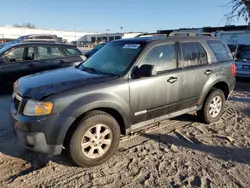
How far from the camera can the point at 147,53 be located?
12.5 feet

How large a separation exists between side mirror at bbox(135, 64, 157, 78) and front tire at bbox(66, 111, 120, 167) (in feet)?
2.58

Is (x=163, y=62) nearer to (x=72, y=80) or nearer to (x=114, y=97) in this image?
(x=114, y=97)

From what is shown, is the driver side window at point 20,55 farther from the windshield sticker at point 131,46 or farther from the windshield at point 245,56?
the windshield at point 245,56

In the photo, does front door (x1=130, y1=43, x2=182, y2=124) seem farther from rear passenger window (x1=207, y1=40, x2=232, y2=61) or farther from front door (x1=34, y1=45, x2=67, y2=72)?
front door (x1=34, y1=45, x2=67, y2=72)

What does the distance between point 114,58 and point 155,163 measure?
185cm

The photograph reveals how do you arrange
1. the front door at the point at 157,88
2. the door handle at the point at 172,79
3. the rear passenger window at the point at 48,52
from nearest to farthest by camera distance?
the front door at the point at 157,88 → the door handle at the point at 172,79 → the rear passenger window at the point at 48,52

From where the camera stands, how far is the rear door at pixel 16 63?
6762 mm

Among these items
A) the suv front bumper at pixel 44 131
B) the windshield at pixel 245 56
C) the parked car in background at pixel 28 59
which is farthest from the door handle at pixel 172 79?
the windshield at pixel 245 56

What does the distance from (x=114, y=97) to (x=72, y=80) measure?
66cm

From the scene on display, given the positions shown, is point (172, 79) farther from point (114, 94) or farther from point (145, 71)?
point (114, 94)

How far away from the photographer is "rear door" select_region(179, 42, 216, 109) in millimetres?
4273

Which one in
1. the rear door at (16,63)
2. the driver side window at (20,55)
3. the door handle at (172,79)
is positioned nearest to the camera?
the door handle at (172,79)

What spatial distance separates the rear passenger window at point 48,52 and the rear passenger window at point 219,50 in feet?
15.9

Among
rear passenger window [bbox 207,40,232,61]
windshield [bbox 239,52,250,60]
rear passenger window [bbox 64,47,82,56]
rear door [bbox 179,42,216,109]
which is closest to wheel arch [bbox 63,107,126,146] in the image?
rear door [bbox 179,42,216,109]
